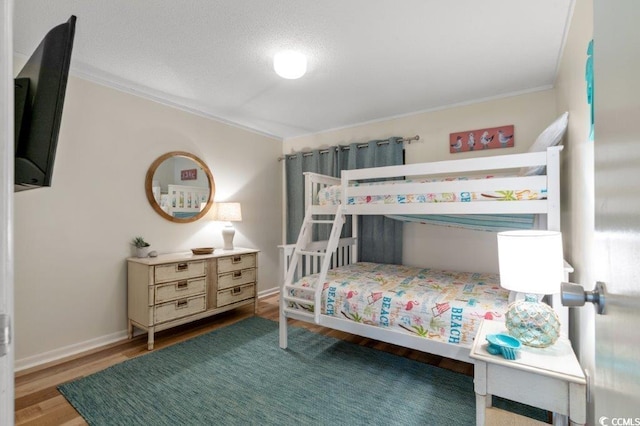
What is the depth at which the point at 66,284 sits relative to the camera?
2.43 metres

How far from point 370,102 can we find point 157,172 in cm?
228

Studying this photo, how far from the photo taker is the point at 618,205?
1.64 feet

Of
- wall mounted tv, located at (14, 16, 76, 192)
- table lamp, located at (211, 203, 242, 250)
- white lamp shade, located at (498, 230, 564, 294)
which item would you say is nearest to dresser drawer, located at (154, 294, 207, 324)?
table lamp, located at (211, 203, 242, 250)

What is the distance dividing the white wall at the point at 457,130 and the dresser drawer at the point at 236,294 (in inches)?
70.6

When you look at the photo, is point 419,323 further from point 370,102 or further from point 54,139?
point 370,102

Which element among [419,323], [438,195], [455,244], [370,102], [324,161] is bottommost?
[419,323]

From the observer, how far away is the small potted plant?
2789 millimetres

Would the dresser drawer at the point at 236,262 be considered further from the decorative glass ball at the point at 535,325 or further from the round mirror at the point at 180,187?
the decorative glass ball at the point at 535,325

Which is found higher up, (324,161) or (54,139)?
(324,161)

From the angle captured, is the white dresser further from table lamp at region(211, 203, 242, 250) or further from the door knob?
the door knob

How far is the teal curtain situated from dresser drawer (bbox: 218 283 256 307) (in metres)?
1.05

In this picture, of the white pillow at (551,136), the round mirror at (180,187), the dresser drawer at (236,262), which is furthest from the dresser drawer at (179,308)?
the white pillow at (551,136)

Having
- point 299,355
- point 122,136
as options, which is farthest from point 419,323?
point 122,136

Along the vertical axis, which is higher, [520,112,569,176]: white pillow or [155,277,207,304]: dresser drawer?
[520,112,569,176]: white pillow
